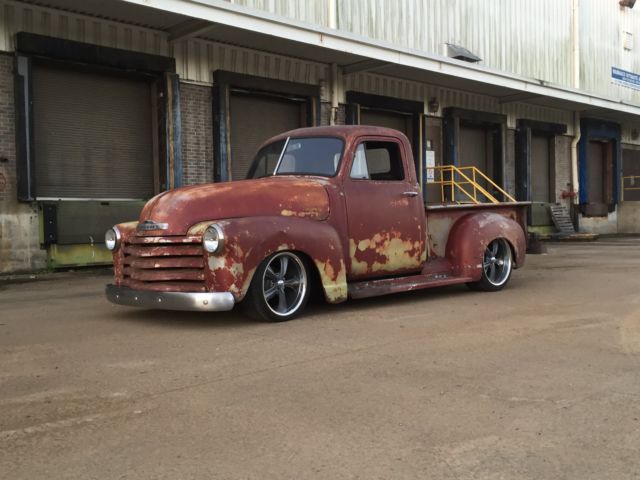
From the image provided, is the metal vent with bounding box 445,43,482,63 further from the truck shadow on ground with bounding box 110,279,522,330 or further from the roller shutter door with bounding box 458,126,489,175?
the truck shadow on ground with bounding box 110,279,522,330

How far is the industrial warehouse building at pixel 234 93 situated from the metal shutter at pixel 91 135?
28 mm

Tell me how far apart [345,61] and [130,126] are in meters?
5.65

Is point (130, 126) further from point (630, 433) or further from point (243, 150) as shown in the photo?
point (630, 433)

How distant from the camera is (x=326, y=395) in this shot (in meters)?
3.93

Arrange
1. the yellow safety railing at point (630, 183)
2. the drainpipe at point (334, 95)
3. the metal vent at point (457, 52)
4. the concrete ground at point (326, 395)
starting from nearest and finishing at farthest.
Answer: the concrete ground at point (326, 395) < the drainpipe at point (334, 95) < the metal vent at point (457, 52) < the yellow safety railing at point (630, 183)

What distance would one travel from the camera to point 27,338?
18.9 ft

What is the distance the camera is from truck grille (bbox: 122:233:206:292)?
5945mm

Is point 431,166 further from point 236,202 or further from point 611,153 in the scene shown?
point 236,202

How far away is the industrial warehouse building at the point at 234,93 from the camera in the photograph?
1177 centimetres

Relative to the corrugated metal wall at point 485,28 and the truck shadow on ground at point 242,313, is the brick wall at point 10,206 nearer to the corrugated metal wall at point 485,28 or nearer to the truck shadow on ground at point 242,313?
the truck shadow on ground at point 242,313

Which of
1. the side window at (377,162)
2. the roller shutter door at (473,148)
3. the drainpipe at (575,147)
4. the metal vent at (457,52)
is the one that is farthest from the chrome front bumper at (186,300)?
the drainpipe at (575,147)

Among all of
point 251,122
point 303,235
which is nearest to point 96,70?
point 251,122

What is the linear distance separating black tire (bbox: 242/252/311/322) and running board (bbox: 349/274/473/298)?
2.15ft

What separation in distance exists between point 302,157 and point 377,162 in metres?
0.90
